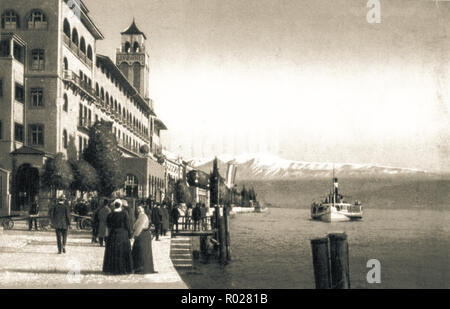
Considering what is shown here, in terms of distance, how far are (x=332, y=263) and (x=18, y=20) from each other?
2663 centimetres

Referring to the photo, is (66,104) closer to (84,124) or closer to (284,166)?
(84,124)

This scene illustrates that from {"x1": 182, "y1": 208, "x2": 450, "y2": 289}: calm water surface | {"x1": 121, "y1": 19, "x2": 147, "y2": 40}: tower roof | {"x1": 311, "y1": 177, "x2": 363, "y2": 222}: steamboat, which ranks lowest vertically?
{"x1": 182, "y1": 208, "x2": 450, "y2": 289}: calm water surface

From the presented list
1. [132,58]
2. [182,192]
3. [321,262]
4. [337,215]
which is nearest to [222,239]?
[132,58]

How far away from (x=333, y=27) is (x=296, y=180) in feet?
212

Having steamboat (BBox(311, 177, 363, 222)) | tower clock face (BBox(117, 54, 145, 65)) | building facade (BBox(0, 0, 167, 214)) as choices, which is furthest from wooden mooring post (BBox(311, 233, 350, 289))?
steamboat (BBox(311, 177, 363, 222))

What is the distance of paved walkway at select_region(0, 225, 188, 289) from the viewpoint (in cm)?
1288

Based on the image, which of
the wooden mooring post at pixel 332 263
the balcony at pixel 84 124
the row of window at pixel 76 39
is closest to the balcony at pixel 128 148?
the balcony at pixel 84 124

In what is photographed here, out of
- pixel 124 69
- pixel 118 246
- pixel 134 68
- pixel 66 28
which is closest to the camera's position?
pixel 118 246

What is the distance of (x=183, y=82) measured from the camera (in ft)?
54.9

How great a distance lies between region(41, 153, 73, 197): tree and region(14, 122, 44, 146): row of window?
2.61 metres

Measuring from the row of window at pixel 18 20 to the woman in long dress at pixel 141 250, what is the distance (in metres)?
22.0

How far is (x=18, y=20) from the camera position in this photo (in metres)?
32.1

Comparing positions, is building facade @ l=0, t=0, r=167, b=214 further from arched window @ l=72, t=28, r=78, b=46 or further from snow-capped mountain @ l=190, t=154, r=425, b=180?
snow-capped mountain @ l=190, t=154, r=425, b=180
